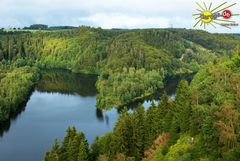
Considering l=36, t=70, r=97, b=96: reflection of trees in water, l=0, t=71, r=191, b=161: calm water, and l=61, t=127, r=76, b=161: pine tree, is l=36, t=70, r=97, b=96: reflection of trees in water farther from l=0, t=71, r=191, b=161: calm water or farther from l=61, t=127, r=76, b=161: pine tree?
l=61, t=127, r=76, b=161: pine tree

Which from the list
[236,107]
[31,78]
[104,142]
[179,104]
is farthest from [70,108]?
[236,107]

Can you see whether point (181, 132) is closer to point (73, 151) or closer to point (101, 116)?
point (73, 151)

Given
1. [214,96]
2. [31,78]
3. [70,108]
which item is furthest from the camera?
[31,78]

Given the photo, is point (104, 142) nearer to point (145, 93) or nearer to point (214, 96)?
point (214, 96)

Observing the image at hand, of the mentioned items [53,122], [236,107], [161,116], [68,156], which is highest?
[236,107]

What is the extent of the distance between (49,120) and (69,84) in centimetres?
6450

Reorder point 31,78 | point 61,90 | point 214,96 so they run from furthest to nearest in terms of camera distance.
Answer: point 31,78 < point 61,90 < point 214,96

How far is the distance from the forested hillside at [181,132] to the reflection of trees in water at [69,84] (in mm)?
90975

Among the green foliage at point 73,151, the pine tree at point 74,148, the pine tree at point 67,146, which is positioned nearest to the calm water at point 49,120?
the pine tree at point 67,146

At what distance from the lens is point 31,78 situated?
167 metres

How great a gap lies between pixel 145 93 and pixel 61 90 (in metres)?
38.9

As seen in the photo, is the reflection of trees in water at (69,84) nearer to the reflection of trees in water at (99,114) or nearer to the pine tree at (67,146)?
the reflection of trees in water at (99,114)

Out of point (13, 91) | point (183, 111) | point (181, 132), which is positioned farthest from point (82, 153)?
point (13, 91)

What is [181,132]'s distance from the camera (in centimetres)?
5128
